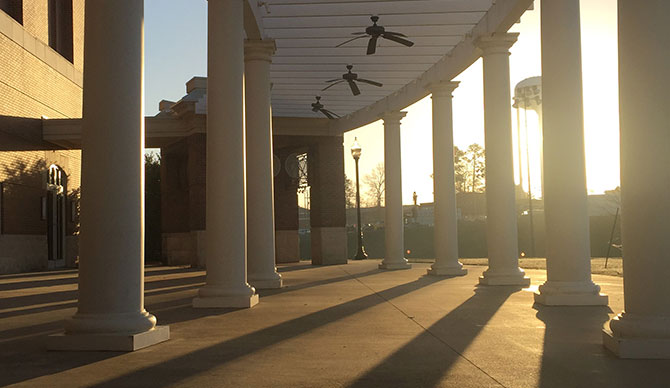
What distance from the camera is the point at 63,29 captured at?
40.4 m

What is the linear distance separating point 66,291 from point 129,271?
38.7 ft

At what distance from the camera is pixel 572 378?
6.95m

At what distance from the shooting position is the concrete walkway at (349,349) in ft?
23.1

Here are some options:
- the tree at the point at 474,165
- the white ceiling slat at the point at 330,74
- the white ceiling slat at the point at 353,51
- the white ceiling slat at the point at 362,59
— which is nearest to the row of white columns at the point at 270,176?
the white ceiling slat at the point at 362,59

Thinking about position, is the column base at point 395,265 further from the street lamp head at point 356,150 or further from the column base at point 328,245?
the street lamp head at point 356,150

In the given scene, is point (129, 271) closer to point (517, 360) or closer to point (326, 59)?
point (517, 360)

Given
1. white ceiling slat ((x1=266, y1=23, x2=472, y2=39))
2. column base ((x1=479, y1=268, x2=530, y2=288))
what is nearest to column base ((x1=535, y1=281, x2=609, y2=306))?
column base ((x1=479, y1=268, x2=530, y2=288))

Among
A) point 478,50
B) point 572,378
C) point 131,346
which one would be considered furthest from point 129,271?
point 478,50

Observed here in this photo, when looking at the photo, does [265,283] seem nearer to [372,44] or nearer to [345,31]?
[372,44]

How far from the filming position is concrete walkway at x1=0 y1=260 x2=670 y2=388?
7.04 meters

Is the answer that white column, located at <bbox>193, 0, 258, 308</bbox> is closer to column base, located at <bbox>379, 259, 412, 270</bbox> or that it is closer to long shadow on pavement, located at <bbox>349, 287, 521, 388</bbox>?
long shadow on pavement, located at <bbox>349, 287, 521, 388</bbox>

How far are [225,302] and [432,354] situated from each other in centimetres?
660

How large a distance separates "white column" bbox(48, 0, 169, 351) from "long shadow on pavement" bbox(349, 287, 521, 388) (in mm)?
3266

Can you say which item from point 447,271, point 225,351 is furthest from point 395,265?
point 225,351
